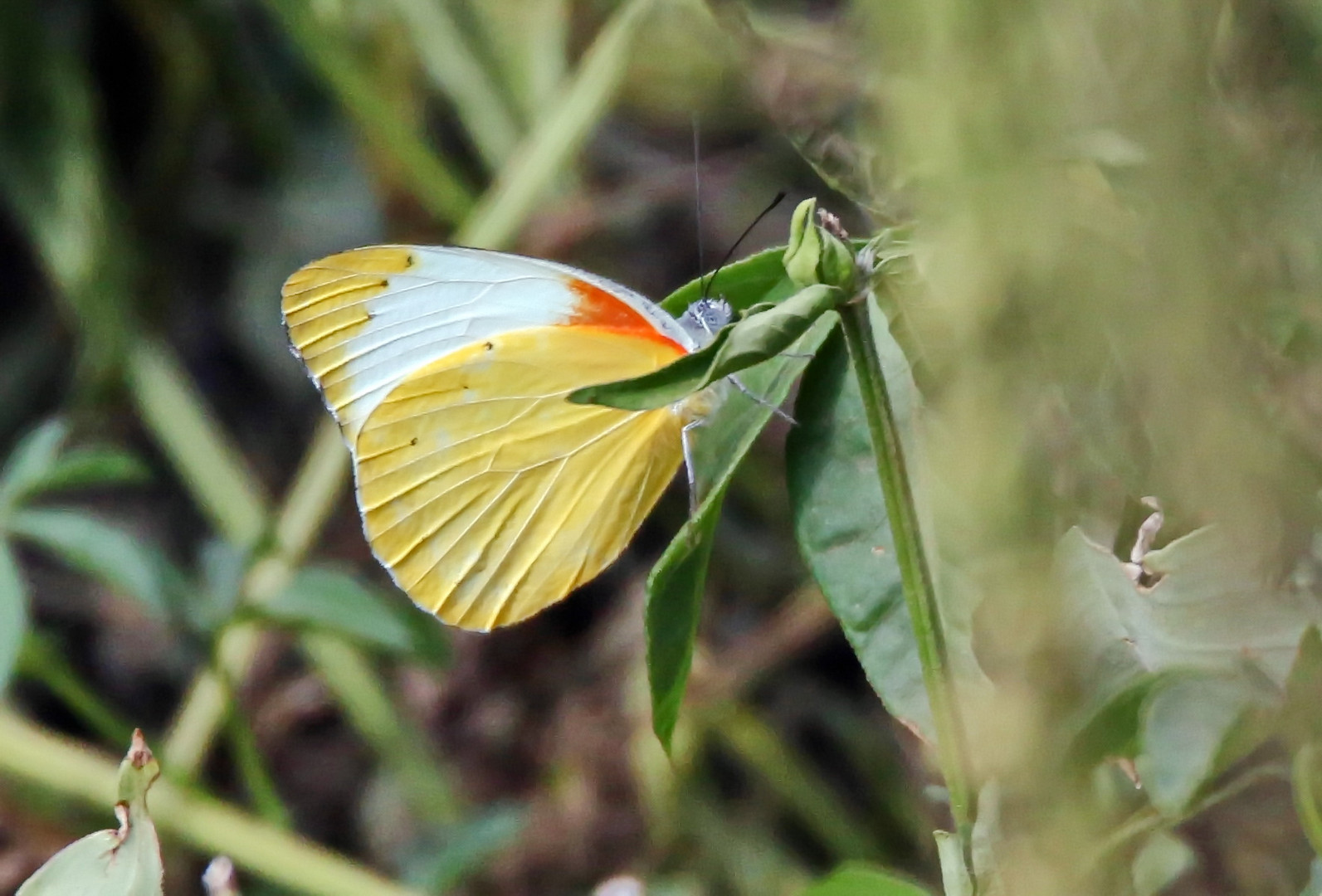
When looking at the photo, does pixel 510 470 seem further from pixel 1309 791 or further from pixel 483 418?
pixel 1309 791

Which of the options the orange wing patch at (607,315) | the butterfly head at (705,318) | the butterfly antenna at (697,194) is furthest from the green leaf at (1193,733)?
the butterfly antenna at (697,194)

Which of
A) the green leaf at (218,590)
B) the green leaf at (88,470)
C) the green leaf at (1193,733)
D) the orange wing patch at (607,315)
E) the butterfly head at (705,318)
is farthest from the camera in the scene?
the green leaf at (218,590)

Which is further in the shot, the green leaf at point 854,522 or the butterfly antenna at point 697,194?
the butterfly antenna at point 697,194

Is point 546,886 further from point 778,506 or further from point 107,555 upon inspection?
point 107,555

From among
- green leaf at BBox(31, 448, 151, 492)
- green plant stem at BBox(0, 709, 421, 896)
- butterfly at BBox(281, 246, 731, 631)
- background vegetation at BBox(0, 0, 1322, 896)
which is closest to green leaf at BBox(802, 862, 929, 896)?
background vegetation at BBox(0, 0, 1322, 896)

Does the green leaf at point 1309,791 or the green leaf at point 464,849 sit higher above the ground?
the green leaf at point 1309,791

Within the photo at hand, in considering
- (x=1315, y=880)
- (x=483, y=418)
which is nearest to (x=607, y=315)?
(x=483, y=418)

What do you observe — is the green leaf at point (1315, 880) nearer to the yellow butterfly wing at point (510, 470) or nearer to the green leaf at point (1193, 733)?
the green leaf at point (1193, 733)

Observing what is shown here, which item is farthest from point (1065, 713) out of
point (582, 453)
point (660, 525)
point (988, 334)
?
point (660, 525)

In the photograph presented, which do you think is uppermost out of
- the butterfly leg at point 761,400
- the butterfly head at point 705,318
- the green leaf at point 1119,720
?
the butterfly leg at point 761,400
